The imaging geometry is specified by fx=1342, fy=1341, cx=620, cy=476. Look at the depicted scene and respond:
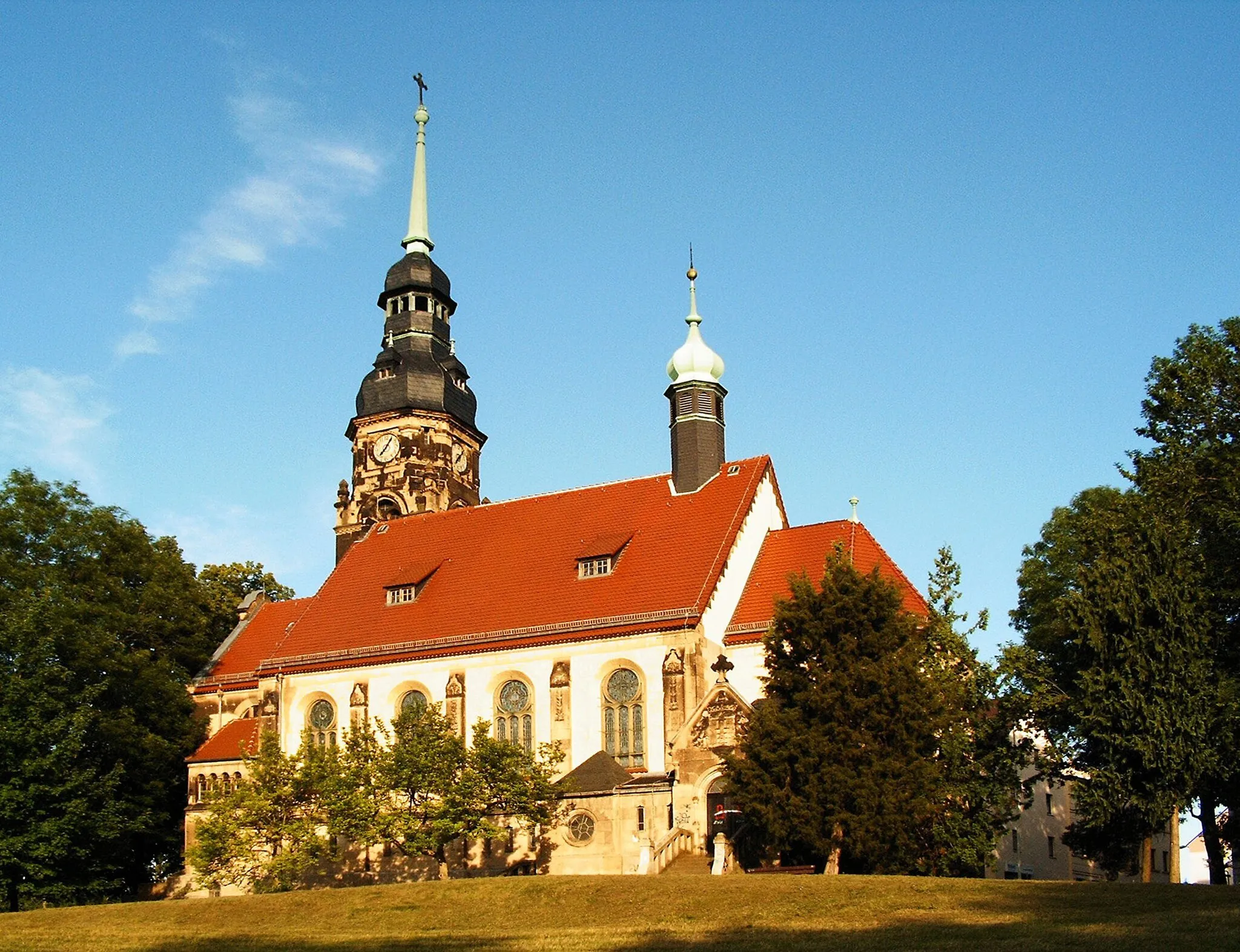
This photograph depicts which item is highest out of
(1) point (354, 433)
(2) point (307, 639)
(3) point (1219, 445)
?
(1) point (354, 433)

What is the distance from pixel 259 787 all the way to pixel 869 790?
56.8 feet

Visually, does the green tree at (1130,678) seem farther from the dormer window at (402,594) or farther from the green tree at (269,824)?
the dormer window at (402,594)

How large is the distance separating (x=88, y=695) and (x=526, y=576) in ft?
45.2

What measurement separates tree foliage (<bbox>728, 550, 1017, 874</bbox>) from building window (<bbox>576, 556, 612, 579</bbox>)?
434 inches

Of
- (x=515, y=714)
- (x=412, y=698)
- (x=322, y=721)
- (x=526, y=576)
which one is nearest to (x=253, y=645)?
(x=322, y=721)

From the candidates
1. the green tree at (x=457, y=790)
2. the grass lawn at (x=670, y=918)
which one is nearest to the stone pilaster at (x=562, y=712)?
the green tree at (x=457, y=790)

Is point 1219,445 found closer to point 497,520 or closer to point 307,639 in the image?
point 497,520

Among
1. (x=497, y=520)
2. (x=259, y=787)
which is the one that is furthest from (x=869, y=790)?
(x=497, y=520)

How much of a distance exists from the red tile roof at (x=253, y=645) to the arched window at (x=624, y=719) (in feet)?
47.7

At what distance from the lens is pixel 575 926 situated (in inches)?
902

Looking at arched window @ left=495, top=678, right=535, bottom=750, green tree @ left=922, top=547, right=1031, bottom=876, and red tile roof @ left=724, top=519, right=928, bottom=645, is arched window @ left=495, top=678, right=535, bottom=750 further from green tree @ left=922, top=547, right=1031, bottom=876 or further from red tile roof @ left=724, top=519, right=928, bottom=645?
green tree @ left=922, top=547, right=1031, bottom=876

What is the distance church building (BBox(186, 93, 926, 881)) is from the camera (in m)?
36.2

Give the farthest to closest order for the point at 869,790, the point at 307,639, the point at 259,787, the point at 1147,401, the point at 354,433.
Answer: the point at 354,433
the point at 307,639
the point at 259,787
the point at 1147,401
the point at 869,790

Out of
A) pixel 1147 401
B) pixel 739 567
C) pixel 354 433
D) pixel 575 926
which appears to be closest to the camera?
pixel 575 926
